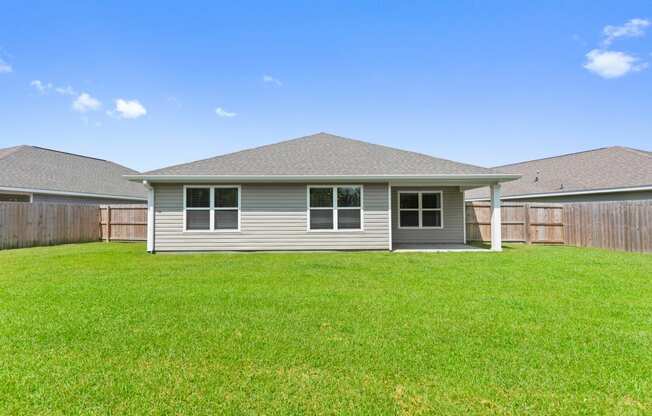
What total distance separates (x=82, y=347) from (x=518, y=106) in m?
17.8

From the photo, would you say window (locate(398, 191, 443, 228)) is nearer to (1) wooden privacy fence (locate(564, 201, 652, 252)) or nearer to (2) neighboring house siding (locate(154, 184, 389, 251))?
(2) neighboring house siding (locate(154, 184, 389, 251))

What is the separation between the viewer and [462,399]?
266 cm

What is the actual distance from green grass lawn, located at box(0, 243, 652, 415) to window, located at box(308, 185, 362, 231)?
484 cm

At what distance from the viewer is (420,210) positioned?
14875mm

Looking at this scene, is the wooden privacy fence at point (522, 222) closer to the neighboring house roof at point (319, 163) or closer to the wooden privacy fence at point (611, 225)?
the wooden privacy fence at point (611, 225)

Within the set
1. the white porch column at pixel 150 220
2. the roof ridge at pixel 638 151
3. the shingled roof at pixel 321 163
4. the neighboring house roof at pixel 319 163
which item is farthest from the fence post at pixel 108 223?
the roof ridge at pixel 638 151

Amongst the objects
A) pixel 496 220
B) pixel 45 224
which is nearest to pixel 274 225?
pixel 496 220

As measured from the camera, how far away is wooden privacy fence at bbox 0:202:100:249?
1310 cm

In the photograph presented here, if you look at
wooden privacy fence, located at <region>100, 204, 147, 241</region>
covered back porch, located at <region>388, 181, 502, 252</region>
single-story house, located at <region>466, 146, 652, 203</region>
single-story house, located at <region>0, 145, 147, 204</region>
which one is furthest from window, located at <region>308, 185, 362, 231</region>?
single-story house, located at <region>0, 145, 147, 204</region>

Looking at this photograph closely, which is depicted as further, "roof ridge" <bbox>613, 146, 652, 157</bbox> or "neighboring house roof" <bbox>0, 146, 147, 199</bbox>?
"roof ridge" <bbox>613, 146, 652, 157</bbox>

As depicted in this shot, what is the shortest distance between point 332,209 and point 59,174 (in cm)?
1636

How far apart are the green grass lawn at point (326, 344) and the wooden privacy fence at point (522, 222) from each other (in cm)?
819

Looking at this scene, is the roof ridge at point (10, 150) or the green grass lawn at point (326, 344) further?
the roof ridge at point (10, 150)

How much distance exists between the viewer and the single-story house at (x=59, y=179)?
52.7 ft
